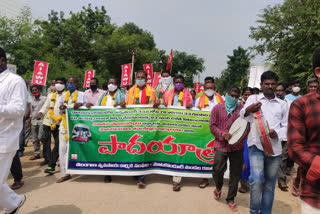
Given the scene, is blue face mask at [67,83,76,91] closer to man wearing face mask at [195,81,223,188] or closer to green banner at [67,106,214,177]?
green banner at [67,106,214,177]

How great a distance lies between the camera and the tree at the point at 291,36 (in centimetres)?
1032

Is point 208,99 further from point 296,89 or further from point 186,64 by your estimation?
point 186,64

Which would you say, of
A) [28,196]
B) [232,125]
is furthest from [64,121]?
[232,125]

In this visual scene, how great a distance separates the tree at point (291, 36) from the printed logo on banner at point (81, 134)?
9.81 m

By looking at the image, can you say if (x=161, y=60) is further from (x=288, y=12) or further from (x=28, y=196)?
(x=28, y=196)

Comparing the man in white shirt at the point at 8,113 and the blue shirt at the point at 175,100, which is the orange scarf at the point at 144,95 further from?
the man in white shirt at the point at 8,113

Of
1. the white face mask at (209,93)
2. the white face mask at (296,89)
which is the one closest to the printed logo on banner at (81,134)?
the white face mask at (209,93)

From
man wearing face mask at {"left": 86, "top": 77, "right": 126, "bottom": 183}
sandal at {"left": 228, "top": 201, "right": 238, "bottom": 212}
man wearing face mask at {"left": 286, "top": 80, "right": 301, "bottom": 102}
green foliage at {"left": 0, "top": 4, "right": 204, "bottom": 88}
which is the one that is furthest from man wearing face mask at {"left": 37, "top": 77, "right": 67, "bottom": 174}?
green foliage at {"left": 0, "top": 4, "right": 204, "bottom": 88}

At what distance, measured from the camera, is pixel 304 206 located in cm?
159

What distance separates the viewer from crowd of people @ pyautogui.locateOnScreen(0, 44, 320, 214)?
1567mm

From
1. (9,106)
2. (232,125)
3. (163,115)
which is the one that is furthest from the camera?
(163,115)

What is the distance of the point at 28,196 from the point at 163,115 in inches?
108

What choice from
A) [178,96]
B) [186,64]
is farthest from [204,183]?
[186,64]

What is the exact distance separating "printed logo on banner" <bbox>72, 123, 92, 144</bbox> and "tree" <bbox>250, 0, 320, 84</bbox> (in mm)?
9814
